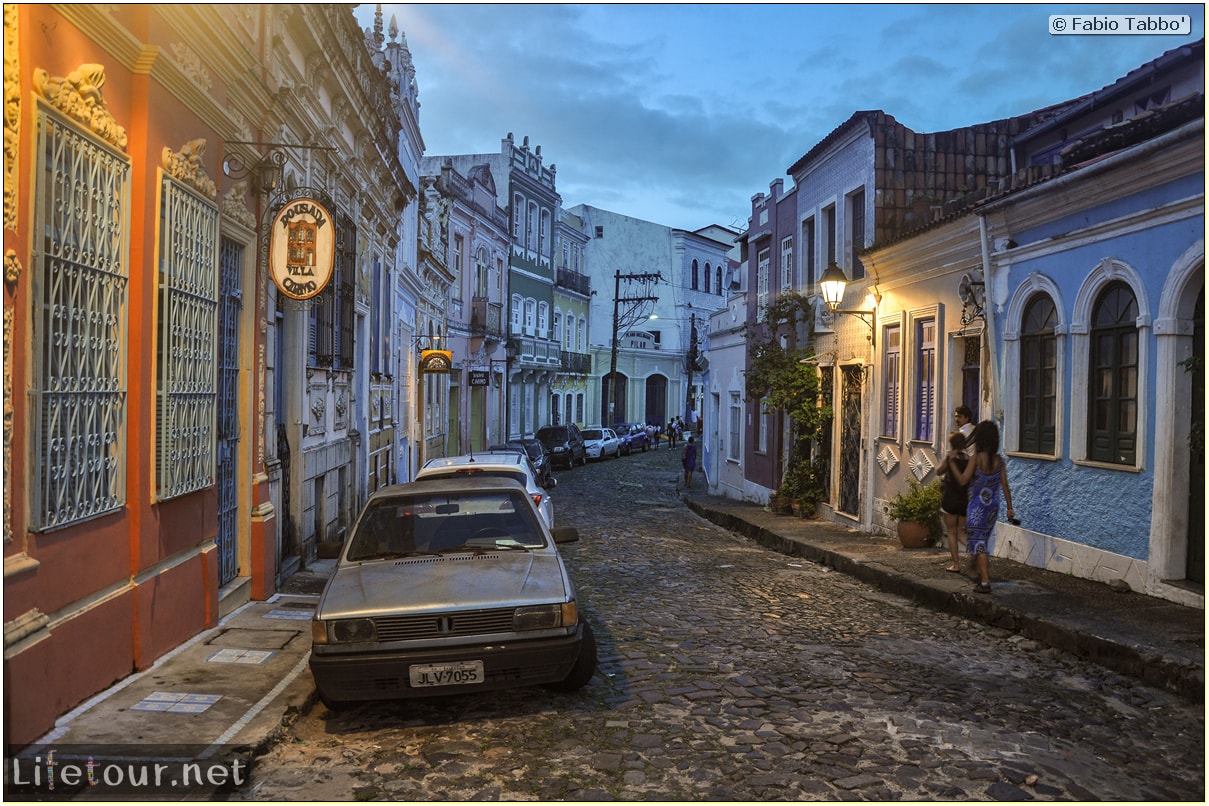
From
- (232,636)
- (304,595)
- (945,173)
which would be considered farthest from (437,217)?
(232,636)

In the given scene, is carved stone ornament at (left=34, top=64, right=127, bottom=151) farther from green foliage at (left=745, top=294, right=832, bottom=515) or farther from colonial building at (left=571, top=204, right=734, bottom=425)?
colonial building at (left=571, top=204, right=734, bottom=425)

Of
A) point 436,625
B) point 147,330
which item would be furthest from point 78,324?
point 436,625

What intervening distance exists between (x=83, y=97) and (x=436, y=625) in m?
3.62

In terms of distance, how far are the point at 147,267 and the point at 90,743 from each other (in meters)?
3.17

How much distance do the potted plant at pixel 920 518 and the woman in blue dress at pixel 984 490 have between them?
3574mm

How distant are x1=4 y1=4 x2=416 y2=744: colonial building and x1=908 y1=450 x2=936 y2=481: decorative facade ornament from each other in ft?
27.1

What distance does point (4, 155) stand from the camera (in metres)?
4.95

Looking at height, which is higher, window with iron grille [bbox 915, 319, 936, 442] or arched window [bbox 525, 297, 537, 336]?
arched window [bbox 525, 297, 537, 336]

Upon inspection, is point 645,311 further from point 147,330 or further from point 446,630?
point 446,630

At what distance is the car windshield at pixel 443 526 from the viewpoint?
23.8 ft

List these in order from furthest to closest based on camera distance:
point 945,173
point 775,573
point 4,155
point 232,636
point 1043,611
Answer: point 945,173
point 775,573
point 1043,611
point 232,636
point 4,155

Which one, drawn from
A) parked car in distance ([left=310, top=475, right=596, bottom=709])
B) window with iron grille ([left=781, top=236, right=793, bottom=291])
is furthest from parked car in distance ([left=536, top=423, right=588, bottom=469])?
parked car in distance ([left=310, top=475, right=596, bottom=709])

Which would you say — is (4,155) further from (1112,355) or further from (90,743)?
(1112,355)

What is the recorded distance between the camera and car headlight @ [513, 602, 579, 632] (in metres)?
6.13
